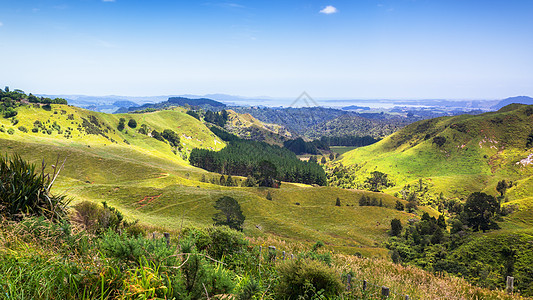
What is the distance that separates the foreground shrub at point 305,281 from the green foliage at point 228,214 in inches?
1754

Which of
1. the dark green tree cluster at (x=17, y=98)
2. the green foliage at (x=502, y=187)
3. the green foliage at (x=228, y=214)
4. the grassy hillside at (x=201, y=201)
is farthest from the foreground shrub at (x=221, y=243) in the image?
the dark green tree cluster at (x=17, y=98)

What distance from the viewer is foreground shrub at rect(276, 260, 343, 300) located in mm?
6117

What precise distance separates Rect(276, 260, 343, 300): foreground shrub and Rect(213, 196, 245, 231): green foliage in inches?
1754

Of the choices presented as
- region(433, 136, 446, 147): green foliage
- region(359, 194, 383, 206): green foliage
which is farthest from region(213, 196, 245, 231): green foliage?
region(433, 136, 446, 147): green foliage

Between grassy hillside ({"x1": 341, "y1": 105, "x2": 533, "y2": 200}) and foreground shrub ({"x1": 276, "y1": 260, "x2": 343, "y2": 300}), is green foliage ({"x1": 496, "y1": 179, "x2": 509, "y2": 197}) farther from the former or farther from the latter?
foreground shrub ({"x1": 276, "y1": 260, "x2": 343, "y2": 300})

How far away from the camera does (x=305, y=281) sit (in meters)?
6.07

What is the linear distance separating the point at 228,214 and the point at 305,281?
5039 cm

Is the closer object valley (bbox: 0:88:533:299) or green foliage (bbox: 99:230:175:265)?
green foliage (bbox: 99:230:175:265)

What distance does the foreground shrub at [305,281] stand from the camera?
6117 mm

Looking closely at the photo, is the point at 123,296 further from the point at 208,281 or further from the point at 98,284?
the point at 208,281

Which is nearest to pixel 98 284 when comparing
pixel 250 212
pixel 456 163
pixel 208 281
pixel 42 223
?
pixel 208 281

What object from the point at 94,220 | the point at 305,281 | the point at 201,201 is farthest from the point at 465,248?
the point at 94,220

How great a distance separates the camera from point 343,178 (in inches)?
6973

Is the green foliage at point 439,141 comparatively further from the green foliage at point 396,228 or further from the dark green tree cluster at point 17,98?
the dark green tree cluster at point 17,98
